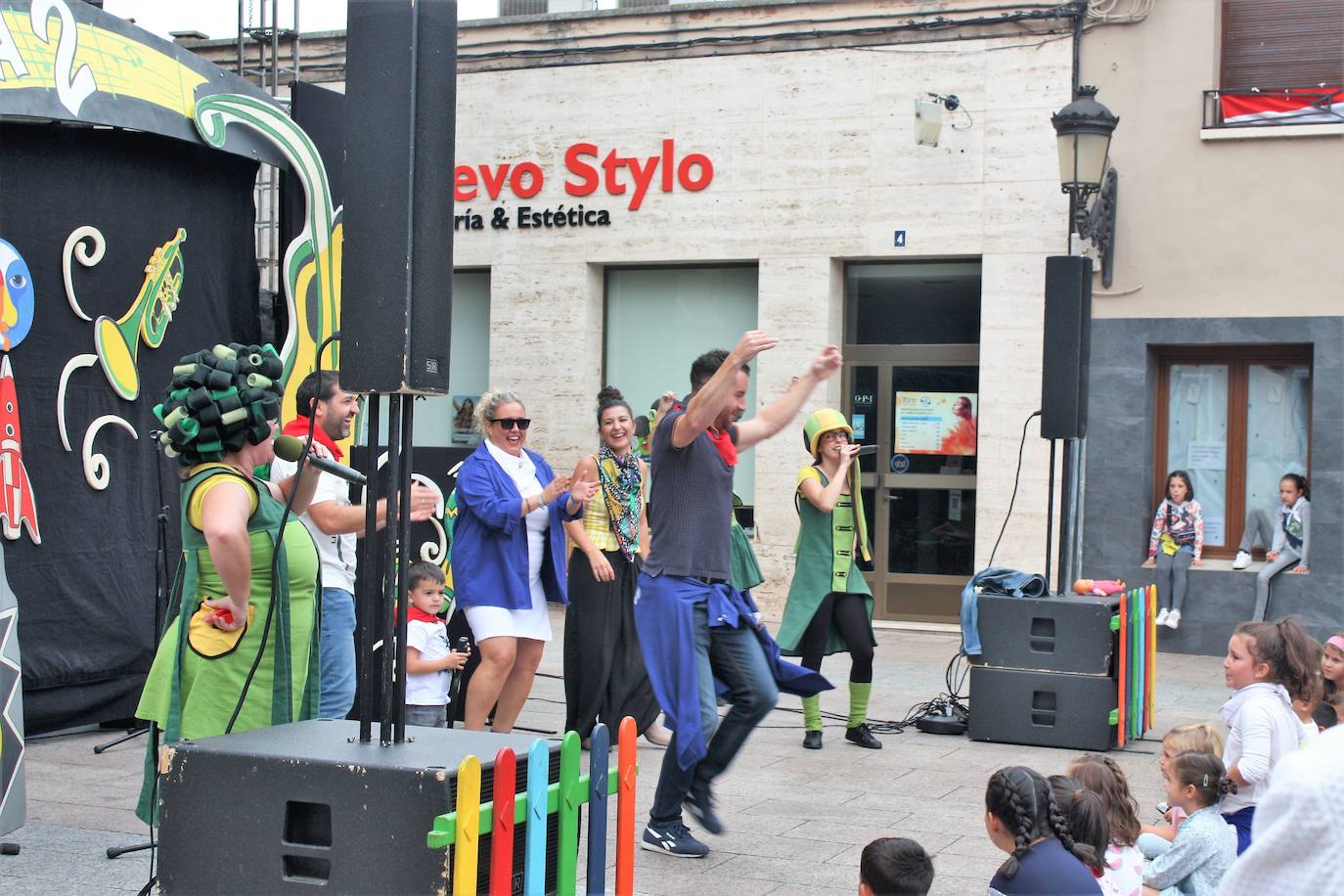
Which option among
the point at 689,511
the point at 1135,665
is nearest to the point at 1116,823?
the point at 689,511

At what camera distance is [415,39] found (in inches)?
150

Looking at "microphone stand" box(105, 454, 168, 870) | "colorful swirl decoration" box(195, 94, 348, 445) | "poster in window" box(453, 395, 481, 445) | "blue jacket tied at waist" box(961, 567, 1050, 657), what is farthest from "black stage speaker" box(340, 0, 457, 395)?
"poster in window" box(453, 395, 481, 445)

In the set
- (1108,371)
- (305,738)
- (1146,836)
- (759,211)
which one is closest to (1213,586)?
(1108,371)

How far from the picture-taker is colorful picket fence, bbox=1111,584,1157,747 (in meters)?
8.71

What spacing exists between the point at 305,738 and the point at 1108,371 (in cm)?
1115

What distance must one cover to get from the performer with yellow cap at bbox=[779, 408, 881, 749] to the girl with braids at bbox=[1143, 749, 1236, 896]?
3.66 metres

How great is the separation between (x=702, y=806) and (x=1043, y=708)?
3366 mm

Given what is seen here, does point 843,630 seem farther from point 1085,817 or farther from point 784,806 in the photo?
point 1085,817

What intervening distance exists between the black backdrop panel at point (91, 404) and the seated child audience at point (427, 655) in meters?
2.02

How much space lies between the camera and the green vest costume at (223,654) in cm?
461

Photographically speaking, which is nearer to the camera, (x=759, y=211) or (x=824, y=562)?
(x=824, y=562)

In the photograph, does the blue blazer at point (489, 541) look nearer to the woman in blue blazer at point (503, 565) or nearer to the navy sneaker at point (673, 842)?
the woman in blue blazer at point (503, 565)

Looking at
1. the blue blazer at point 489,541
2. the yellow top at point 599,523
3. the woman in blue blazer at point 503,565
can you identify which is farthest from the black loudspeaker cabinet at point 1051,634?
the blue blazer at point 489,541

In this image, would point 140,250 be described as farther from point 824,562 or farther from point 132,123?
point 824,562
